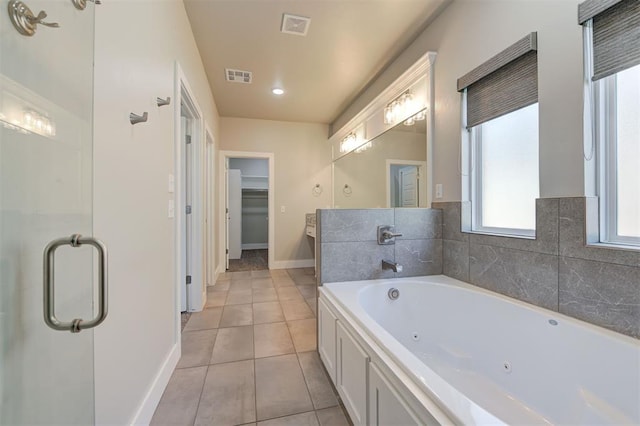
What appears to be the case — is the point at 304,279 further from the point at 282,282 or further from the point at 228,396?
the point at 228,396

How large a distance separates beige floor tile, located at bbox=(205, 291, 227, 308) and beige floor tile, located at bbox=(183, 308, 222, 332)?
0.13m

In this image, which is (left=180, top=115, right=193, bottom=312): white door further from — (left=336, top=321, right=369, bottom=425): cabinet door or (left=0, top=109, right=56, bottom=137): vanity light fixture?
(left=0, top=109, right=56, bottom=137): vanity light fixture

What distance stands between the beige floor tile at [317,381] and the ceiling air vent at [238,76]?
9.57 feet

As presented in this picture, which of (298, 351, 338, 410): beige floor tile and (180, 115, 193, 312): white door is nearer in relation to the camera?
(298, 351, 338, 410): beige floor tile

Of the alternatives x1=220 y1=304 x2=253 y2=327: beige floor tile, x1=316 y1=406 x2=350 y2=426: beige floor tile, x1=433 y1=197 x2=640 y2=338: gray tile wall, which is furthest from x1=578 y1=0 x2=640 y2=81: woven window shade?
x1=220 y1=304 x2=253 y2=327: beige floor tile

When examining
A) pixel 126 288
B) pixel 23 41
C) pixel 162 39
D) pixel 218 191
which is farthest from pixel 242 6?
pixel 218 191

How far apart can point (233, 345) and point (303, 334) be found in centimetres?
55

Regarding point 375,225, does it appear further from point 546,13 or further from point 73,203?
point 73,203

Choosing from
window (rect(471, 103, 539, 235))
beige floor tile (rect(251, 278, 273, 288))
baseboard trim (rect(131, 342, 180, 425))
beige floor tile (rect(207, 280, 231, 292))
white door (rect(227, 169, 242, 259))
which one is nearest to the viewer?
baseboard trim (rect(131, 342, 180, 425))

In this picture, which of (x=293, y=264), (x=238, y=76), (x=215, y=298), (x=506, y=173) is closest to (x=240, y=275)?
(x=293, y=264)

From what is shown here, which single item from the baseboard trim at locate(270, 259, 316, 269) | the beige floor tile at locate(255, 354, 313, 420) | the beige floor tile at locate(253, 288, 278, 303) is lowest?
the beige floor tile at locate(255, 354, 313, 420)

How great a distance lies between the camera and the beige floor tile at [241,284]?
11.1 feet

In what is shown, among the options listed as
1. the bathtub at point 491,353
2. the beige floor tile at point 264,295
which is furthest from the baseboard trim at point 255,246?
the bathtub at point 491,353

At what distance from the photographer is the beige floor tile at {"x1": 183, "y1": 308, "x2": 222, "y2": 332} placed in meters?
2.28
